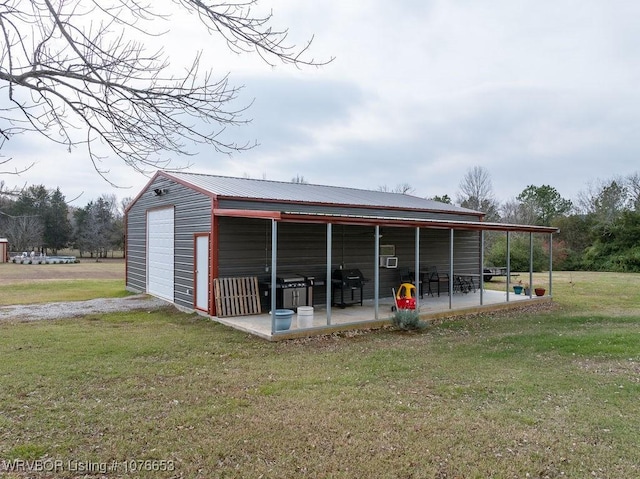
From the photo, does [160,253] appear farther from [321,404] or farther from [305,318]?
[321,404]

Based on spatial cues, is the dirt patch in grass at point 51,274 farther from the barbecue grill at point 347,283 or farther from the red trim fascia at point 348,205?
the barbecue grill at point 347,283

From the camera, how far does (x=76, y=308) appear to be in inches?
422

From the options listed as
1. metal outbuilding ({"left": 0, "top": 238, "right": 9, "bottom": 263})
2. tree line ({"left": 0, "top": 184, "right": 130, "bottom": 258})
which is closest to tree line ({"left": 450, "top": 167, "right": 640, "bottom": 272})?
tree line ({"left": 0, "top": 184, "right": 130, "bottom": 258})

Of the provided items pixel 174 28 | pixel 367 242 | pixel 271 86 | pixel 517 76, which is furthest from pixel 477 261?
pixel 174 28

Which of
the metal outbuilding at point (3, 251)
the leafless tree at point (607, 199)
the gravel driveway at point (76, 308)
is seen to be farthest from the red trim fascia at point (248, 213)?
the metal outbuilding at point (3, 251)

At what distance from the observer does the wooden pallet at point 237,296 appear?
355 inches

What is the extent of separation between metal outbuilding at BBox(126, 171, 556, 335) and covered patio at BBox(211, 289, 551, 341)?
31 centimetres

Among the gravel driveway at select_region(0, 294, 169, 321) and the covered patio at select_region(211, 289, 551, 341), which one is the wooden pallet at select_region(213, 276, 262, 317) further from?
the gravel driveway at select_region(0, 294, 169, 321)

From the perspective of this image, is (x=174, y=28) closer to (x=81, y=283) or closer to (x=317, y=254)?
(x=317, y=254)

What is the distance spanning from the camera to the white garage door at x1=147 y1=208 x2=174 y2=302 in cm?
1133

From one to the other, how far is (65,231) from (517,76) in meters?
44.2

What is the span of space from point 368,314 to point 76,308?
720cm

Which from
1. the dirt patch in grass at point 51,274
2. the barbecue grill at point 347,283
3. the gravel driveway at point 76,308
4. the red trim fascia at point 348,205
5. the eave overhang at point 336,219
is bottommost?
the dirt patch in grass at point 51,274

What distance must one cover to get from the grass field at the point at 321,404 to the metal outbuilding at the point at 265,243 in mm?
1748
